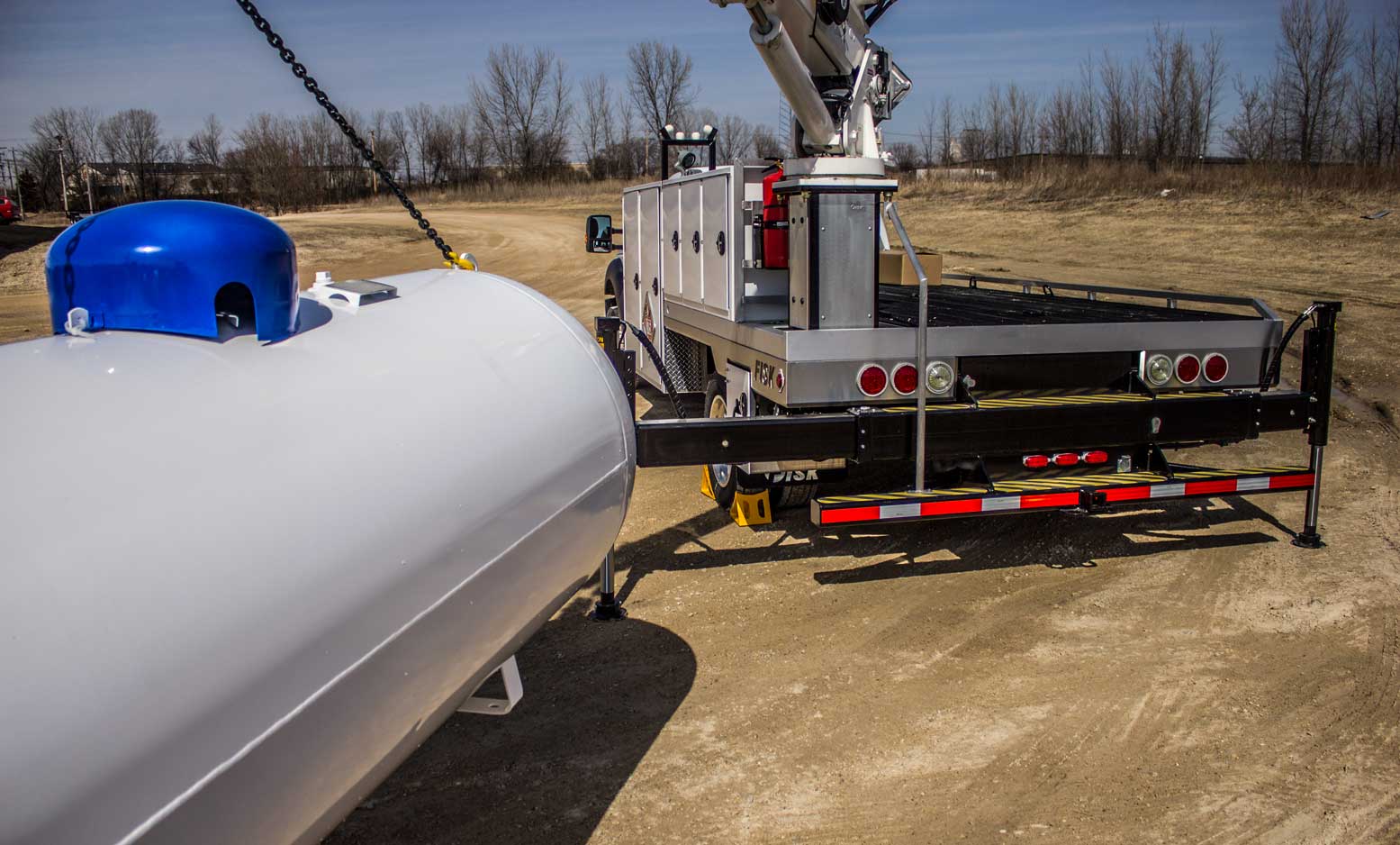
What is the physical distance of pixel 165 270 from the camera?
8.32 ft

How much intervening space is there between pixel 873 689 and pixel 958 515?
3.69 feet

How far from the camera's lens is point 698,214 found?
23.5ft

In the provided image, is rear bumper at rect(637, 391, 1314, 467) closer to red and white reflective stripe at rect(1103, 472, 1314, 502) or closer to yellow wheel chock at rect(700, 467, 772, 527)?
red and white reflective stripe at rect(1103, 472, 1314, 502)

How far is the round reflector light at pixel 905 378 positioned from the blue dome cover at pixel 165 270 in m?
3.53

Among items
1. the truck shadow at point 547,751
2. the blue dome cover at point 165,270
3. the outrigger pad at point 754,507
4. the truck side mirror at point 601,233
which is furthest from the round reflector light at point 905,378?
the truck side mirror at point 601,233

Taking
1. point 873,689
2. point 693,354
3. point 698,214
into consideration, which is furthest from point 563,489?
point 693,354

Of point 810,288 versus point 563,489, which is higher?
point 810,288

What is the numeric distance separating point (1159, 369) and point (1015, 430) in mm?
1003

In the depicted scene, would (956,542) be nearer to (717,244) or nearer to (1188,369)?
(1188,369)

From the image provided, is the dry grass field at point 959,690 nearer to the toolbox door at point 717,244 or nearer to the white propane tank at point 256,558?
the white propane tank at point 256,558

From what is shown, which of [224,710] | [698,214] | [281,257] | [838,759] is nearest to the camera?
[224,710]

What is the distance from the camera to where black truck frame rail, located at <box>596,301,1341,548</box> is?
528 centimetres

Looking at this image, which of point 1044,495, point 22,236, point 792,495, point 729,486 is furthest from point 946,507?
point 22,236

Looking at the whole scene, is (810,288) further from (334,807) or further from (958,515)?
(334,807)
